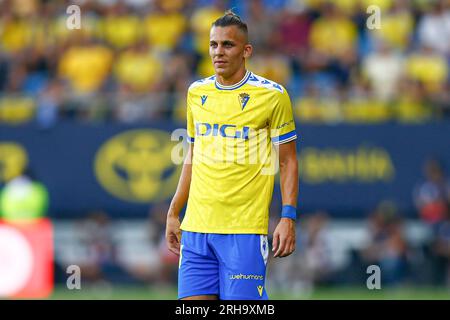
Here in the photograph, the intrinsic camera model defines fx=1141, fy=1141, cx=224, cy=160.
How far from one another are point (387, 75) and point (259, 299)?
12201mm

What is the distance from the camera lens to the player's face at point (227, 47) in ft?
25.6

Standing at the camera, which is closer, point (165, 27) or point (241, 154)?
point (241, 154)

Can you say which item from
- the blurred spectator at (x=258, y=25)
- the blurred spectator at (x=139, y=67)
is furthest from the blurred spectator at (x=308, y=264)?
the blurred spectator at (x=139, y=67)

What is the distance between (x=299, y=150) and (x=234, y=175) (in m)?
11.6

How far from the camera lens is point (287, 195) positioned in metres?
7.83

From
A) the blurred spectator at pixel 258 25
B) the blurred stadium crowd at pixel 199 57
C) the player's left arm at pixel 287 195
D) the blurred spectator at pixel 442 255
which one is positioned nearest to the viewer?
the player's left arm at pixel 287 195

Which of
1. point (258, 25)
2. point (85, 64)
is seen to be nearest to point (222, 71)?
point (258, 25)

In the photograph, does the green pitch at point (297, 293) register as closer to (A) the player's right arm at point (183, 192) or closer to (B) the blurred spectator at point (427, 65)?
(B) the blurred spectator at point (427, 65)

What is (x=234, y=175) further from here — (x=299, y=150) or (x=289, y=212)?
(x=299, y=150)

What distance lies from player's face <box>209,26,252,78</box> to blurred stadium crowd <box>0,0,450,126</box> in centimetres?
1093

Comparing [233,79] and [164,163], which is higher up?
[233,79]

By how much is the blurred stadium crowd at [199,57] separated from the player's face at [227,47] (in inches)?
430

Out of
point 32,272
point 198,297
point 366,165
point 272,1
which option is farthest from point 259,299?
point 272,1

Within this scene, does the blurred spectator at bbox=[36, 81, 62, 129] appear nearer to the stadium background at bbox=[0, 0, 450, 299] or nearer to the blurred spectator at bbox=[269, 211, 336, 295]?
the stadium background at bbox=[0, 0, 450, 299]
